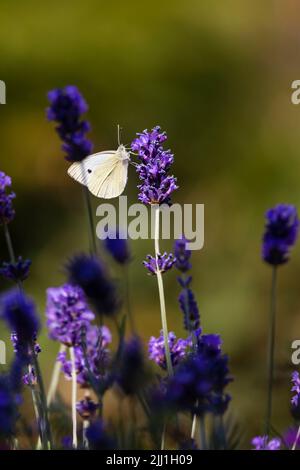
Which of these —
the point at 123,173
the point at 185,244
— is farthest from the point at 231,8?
the point at 185,244

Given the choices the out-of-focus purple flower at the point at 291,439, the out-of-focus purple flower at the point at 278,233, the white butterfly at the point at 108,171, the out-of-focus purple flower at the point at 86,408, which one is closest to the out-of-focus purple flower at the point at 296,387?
the out-of-focus purple flower at the point at 291,439

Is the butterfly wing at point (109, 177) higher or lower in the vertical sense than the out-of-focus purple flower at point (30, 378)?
higher

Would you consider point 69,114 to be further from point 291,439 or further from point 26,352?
point 291,439

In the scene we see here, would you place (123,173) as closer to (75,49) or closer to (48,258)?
(48,258)

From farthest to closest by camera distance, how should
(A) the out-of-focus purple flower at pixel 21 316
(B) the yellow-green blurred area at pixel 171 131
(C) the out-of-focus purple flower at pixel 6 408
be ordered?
(B) the yellow-green blurred area at pixel 171 131 → (A) the out-of-focus purple flower at pixel 21 316 → (C) the out-of-focus purple flower at pixel 6 408

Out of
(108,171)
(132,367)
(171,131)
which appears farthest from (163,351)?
(171,131)

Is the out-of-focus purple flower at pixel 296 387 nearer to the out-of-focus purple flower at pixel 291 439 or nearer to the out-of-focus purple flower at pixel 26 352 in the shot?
the out-of-focus purple flower at pixel 291 439
